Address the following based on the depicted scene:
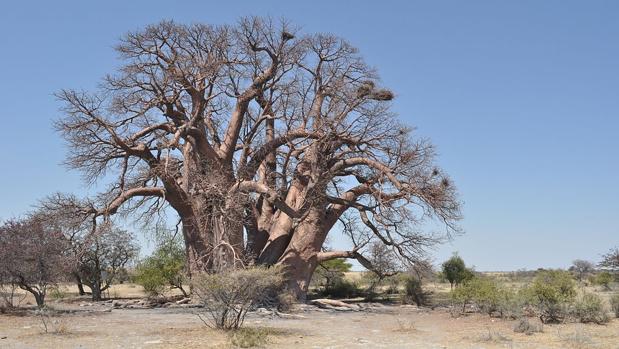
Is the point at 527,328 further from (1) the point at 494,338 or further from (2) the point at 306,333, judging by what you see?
(2) the point at 306,333

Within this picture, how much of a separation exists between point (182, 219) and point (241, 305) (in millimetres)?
9995

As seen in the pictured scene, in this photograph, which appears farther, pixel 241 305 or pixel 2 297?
pixel 2 297

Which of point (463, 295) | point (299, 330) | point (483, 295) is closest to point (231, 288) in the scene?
point (299, 330)

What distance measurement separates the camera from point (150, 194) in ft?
72.8

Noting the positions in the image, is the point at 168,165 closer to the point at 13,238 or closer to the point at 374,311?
the point at 13,238

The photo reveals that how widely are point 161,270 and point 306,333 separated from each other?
12.8 m

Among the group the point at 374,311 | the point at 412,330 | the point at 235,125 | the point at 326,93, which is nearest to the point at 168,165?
the point at 235,125

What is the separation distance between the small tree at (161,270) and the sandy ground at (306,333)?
5.32m

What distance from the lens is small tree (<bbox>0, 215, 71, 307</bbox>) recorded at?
1797 centimetres

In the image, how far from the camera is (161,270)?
82.5 ft

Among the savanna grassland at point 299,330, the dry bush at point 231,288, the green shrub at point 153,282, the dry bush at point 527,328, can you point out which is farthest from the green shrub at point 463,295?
the green shrub at point 153,282

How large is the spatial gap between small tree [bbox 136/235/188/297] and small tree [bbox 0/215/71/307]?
4.94 m

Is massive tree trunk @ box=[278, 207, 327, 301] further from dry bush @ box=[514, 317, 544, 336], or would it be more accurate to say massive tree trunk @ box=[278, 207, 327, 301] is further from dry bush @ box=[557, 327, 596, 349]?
dry bush @ box=[557, 327, 596, 349]

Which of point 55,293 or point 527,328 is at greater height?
point 55,293
